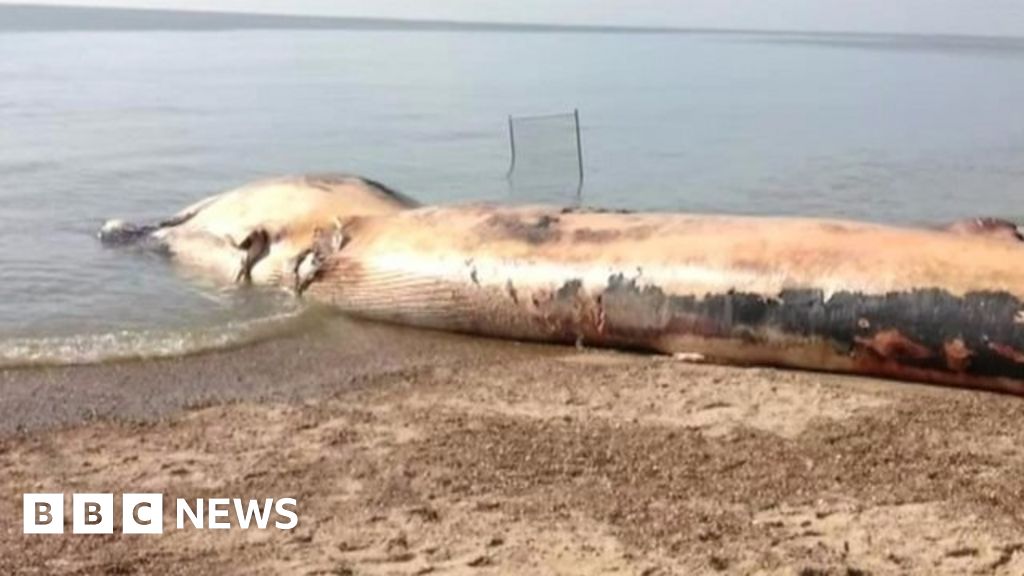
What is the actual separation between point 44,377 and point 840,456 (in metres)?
4.64

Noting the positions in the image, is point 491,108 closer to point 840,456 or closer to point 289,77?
point 289,77

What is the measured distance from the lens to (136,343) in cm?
926

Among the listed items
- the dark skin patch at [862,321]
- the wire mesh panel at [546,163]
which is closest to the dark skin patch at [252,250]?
the dark skin patch at [862,321]

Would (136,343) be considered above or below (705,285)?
below

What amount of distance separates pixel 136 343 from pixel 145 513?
3.46 metres

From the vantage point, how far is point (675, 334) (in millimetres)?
8984

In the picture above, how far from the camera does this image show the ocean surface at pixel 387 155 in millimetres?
10531

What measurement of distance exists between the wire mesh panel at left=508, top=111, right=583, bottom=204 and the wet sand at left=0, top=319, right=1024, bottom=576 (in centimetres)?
765

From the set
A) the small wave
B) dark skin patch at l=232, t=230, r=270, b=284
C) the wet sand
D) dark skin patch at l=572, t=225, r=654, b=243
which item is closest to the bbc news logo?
the wet sand

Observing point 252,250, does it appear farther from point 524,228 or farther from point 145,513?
point 145,513

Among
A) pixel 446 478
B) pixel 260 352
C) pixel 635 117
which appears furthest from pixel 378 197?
pixel 635 117

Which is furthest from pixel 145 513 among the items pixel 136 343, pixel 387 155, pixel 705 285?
pixel 387 155

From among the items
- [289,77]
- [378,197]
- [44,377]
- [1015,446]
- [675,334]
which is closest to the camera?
[1015,446]

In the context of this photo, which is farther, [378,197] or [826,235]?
[378,197]
